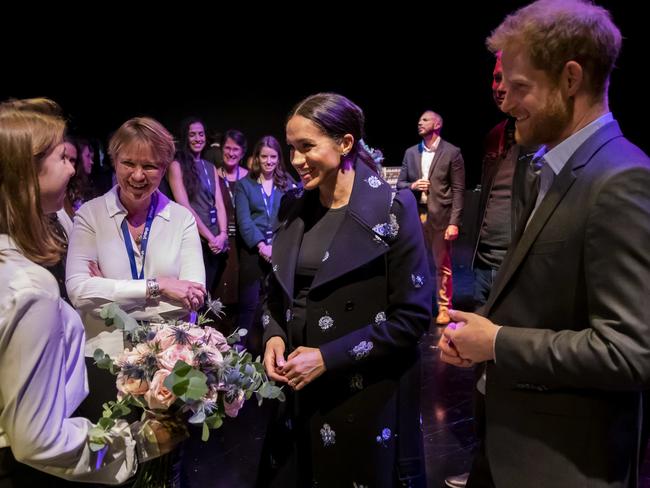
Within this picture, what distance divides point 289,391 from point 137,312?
0.72 meters

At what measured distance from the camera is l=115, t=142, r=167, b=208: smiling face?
7.29 feet

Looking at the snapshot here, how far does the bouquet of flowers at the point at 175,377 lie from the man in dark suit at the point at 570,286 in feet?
1.92

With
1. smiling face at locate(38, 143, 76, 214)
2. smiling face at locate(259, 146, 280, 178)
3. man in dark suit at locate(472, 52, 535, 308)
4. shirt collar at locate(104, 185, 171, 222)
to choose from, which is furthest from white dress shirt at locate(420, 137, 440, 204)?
smiling face at locate(38, 143, 76, 214)

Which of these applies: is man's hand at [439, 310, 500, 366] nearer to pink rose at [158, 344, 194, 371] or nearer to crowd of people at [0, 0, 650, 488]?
crowd of people at [0, 0, 650, 488]

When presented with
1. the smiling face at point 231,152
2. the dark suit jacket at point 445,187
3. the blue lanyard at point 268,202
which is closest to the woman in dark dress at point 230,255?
the smiling face at point 231,152

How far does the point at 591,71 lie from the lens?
1196 millimetres

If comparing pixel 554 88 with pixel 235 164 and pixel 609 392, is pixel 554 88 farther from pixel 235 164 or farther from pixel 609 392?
pixel 235 164

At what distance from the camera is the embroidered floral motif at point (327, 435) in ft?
6.01

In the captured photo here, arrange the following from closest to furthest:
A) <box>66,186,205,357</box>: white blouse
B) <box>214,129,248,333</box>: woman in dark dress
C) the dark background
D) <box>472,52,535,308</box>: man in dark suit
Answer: <box>66,186,205,357</box>: white blouse < <box>472,52,535,308</box>: man in dark suit < <box>214,129,248,333</box>: woman in dark dress < the dark background

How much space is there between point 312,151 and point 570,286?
989mm

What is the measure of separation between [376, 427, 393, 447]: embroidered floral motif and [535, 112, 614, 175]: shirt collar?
3.31 ft

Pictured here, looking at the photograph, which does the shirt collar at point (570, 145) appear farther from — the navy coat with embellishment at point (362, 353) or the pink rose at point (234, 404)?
the pink rose at point (234, 404)

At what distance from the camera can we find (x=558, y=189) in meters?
1.22

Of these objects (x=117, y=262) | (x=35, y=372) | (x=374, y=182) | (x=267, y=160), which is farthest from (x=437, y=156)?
(x=35, y=372)
